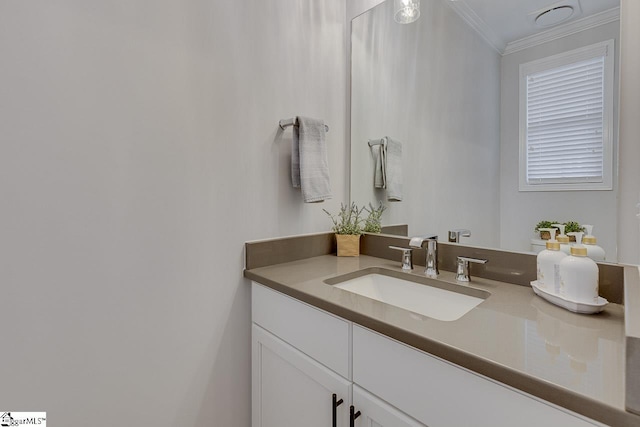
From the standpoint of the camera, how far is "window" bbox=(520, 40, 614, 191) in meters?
0.87

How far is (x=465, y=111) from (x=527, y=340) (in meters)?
0.86

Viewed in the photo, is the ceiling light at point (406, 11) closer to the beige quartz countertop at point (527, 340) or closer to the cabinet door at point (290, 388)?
Result: the beige quartz countertop at point (527, 340)

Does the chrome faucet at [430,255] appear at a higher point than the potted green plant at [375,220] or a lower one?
lower

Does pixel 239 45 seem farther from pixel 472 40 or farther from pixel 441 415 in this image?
pixel 441 415

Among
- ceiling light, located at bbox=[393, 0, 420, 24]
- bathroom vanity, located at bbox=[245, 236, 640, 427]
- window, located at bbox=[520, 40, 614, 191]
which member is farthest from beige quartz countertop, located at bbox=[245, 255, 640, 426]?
ceiling light, located at bbox=[393, 0, 420, 24]

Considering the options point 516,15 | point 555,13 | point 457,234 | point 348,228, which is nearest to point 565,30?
point 555,13

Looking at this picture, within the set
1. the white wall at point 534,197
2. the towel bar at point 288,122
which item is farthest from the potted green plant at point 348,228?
the white wall at point 534,197

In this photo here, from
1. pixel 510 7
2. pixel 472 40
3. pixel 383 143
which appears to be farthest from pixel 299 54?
pixel 510 7

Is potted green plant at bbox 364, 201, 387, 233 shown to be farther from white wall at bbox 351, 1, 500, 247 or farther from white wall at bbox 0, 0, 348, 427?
white wall at bbox 0, 0, 348, 427

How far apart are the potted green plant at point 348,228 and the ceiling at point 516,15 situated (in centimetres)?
86

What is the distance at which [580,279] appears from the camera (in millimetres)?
737

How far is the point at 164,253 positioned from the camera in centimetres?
100

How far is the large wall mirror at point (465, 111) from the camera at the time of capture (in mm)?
917

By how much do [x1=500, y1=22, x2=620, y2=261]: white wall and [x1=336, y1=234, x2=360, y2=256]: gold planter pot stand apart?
600mm
